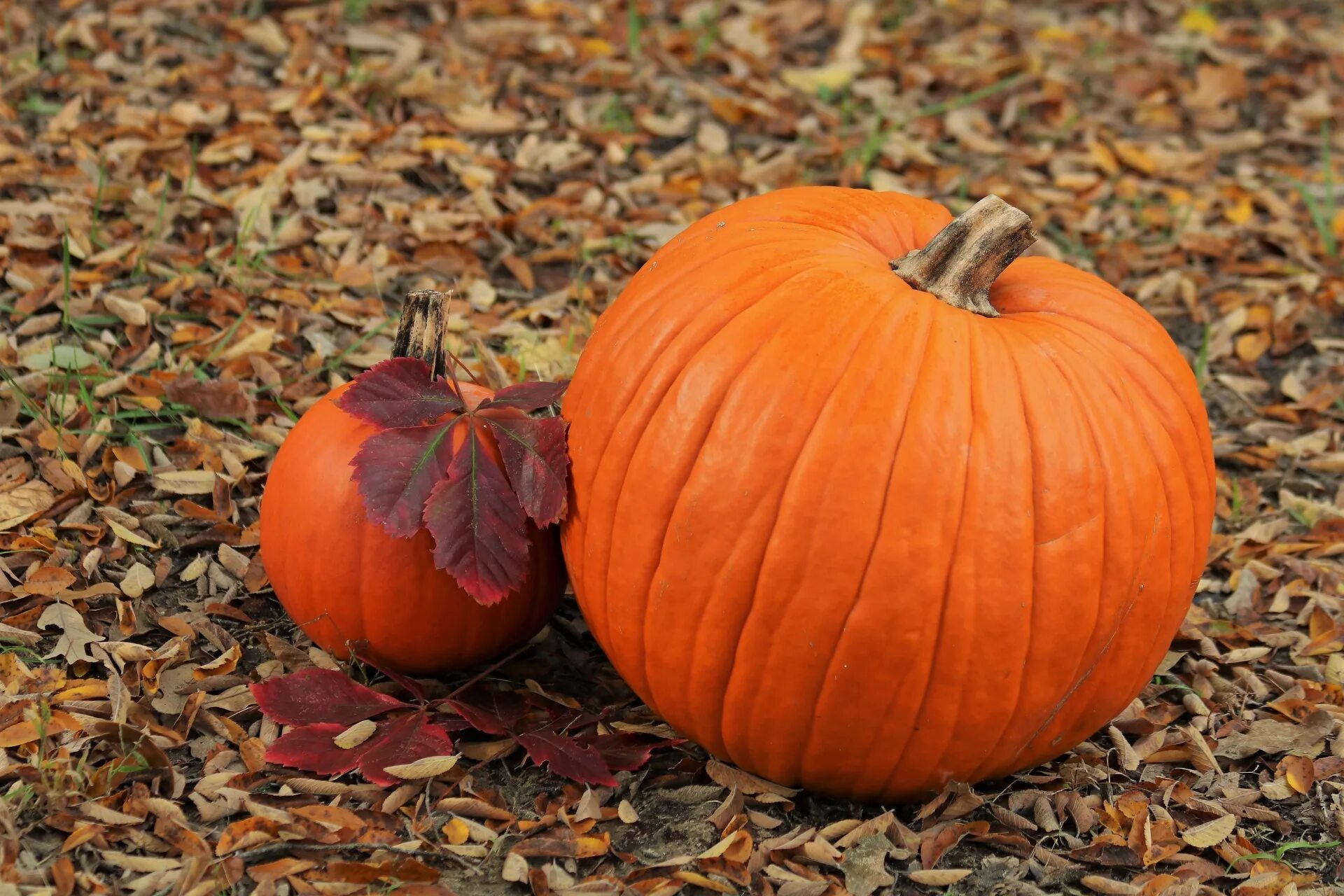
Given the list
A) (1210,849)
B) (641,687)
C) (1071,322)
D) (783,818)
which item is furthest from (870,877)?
(1071,322)

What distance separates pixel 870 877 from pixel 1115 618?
61cm

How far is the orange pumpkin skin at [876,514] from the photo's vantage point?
2.25m

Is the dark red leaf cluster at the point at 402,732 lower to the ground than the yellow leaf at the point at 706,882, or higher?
higher

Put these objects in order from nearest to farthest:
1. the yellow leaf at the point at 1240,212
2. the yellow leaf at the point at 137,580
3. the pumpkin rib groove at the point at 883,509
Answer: the pumpkin rib groove at the point at 883,509, the yellow leaf at the point at 137,580, the yellow leaf at the point at 1240,212

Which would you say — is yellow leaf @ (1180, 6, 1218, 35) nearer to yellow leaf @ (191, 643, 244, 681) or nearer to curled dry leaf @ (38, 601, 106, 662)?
yellow leaf @ (191, 643, 244, 681)

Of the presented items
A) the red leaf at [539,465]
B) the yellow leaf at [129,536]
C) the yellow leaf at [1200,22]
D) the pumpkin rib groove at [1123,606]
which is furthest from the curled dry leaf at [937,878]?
the yellow leaf at [1200,22]

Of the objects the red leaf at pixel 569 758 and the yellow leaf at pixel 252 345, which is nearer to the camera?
the red leaf at pixel 569 758

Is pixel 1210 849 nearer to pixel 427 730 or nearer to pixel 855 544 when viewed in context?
pixel 855 544

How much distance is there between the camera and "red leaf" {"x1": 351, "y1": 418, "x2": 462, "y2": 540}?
2475 mm

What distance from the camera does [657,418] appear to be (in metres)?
2.38

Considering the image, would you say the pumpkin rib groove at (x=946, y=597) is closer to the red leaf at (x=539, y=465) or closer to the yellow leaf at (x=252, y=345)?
the red leaf at (x=539, y=465)

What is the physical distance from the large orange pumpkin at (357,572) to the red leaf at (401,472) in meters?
0.06

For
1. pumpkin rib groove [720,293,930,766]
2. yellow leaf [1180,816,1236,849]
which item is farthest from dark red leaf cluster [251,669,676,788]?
yellow leaf [1180,816,1236,849]

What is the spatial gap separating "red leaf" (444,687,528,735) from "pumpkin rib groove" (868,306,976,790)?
27.5 inches
